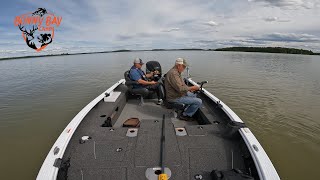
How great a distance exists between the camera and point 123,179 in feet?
7.88

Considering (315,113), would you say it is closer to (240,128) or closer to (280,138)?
(280,138)

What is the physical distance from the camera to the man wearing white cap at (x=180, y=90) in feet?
13.7

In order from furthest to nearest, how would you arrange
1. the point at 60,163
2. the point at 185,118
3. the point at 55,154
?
the point at 185,118
the point at 55,154
the point at 60,163

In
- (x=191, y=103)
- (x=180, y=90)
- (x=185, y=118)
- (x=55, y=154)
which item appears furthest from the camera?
(x=185, y=118)

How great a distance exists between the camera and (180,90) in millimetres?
4168

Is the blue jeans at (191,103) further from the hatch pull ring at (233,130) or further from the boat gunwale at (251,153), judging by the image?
the boat gunwale at (251,153)

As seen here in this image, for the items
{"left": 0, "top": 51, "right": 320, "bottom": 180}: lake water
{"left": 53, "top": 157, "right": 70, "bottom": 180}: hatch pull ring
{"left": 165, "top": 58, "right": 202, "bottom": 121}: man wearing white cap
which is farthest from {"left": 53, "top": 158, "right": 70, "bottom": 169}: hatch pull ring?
{"left": 165, "top": 58, "right": 202, "bottom": 121}: man wearing white cap

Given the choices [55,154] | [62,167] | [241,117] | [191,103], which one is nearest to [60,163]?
[62,167]

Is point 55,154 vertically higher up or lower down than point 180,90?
lower down

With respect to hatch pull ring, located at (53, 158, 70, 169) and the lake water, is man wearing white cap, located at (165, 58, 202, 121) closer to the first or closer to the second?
the lake water

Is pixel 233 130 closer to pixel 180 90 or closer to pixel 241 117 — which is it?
pixel 180 90

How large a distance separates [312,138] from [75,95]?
10140 mm

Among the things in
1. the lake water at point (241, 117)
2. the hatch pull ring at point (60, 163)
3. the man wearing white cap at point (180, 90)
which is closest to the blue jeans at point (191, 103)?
the man wearing white cap at point (180, 90)

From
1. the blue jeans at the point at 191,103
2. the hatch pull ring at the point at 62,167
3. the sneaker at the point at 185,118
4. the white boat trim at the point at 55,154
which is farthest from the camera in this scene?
the sneaker at the point at 185,118
